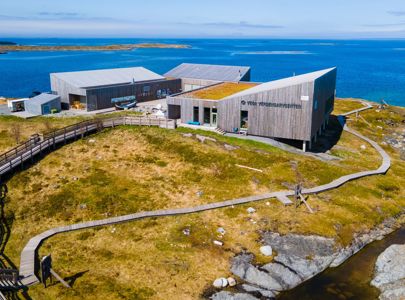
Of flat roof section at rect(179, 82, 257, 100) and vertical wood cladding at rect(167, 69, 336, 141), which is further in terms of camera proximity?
flat roof section at rect(179, 82, 257, 100)

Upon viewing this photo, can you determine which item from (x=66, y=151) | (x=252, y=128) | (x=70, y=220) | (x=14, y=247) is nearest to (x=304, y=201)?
(x=252, y=128)

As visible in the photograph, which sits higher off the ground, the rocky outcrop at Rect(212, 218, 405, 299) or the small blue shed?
the small blue shed

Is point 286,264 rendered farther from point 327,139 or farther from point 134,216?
point 327,139

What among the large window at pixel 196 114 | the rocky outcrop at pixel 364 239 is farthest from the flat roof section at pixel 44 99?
the rocky outcrop at pixel 364 239

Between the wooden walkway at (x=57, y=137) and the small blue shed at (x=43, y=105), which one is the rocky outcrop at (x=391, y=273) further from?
the small blue shed at (x=43, y=105)

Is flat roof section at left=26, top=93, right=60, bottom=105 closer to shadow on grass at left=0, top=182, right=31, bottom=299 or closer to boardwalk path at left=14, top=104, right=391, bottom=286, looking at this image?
shadow on grass at left=0, top=182, right=31, bottom=299

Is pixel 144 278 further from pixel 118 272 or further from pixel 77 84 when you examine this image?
pixel 77 84

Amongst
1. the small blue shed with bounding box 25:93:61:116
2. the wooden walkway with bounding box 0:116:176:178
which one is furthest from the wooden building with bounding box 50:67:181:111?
the wooden walkway with bounding box 0:116:176:178
